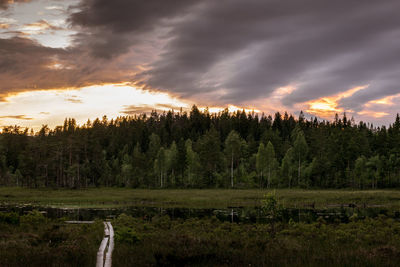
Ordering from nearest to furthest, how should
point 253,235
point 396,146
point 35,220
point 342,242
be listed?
point 342,242 < point 253,235 < point 35,220 < point 396,146

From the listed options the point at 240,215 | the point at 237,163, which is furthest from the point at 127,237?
the point at 237,163

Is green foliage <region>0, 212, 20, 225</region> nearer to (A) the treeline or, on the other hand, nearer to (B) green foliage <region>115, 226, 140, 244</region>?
(B) green foliage <region>115, 226, 140, 244</region>

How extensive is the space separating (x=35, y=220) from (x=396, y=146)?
345 feet

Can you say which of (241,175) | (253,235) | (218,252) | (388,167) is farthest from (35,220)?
(388,167)

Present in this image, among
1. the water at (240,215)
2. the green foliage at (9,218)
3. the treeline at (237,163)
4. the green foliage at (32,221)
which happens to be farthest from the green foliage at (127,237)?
the treeline at (237,163)

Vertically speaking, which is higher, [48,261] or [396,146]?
[396,146]

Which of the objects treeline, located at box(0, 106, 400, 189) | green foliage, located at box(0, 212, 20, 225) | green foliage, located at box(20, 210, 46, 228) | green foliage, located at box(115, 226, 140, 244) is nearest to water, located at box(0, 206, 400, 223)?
green foliage, located at box(20, 210, 46, 228)

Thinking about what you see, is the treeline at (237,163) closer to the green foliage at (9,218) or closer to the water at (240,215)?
the water at (240,215)

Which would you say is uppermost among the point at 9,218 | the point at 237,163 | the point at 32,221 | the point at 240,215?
the point at 237,163

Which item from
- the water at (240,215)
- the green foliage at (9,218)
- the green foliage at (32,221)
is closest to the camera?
the green foliage at (32,221)

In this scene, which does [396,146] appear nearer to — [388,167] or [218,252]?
[388,167]

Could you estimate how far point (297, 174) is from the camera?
4289 inches

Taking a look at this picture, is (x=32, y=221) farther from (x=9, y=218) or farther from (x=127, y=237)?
(x=127, y=237)

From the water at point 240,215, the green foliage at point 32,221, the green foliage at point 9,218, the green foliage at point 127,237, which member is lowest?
the water at point 240,215
